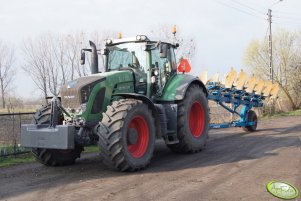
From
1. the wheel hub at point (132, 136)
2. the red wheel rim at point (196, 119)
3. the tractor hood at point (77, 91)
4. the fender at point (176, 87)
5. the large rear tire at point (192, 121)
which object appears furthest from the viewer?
the red wheel rim at point (196, 119)

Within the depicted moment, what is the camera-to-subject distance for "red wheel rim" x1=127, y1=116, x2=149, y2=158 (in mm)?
7480

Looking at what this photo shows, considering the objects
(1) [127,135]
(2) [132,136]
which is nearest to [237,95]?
(2) [132,136]

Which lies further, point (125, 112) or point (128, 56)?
point (128, 56)

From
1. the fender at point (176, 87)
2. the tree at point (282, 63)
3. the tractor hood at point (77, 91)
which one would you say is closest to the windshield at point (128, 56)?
the fender at point (176, 87)

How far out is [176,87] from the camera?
9172 mm

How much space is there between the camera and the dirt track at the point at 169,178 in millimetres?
5766

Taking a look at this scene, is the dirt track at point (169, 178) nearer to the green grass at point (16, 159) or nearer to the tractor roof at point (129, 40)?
the green grass at point (16, 159)

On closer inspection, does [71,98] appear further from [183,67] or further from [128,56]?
[183,67]

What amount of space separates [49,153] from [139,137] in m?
1.90

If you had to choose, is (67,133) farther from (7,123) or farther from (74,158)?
(7,123)

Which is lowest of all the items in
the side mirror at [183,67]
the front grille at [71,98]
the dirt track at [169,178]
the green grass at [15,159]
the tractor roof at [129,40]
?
the green grass at [15,159]

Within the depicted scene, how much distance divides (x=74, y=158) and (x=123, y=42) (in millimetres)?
2900

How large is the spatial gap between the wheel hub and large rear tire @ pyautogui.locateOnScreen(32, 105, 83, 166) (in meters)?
1.26

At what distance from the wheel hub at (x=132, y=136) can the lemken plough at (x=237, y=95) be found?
509 cm
